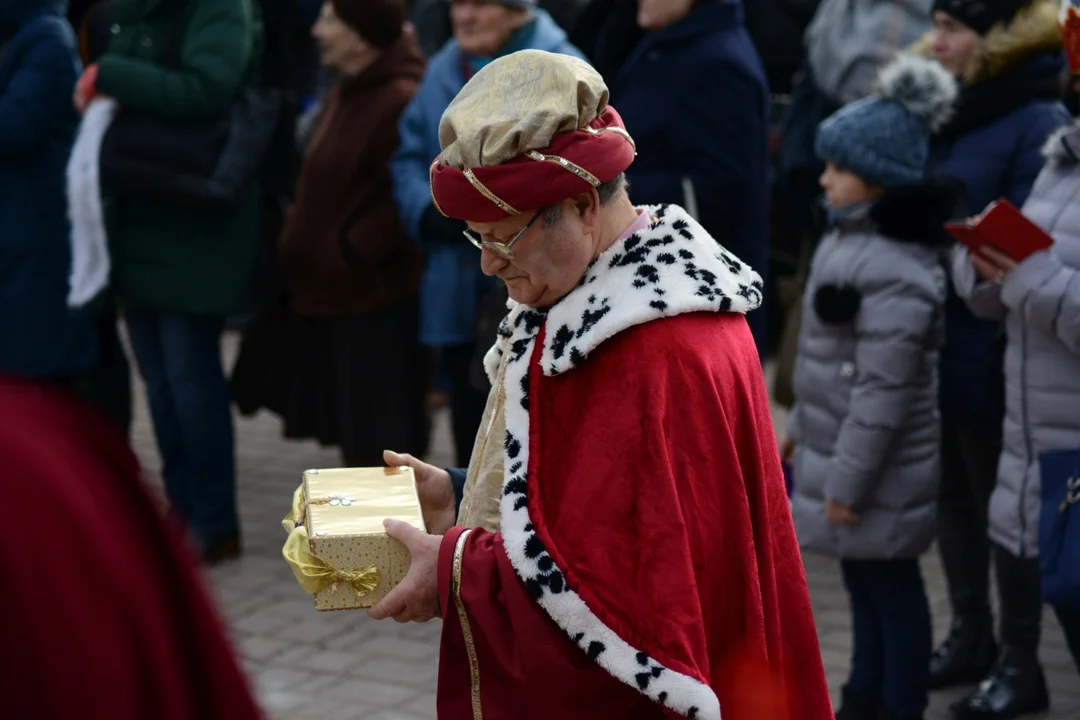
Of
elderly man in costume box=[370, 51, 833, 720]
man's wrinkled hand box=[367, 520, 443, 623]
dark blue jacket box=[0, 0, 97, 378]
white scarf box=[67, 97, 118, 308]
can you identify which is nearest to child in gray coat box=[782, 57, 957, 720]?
elderly man in costume box=[370, 51, 833, 720]

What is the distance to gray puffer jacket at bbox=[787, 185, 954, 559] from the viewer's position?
4059 mm

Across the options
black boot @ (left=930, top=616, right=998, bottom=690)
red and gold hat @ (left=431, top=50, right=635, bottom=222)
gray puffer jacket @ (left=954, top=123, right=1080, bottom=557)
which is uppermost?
red and gold hat @ (left=431, top=50, right=635, bottom=222)

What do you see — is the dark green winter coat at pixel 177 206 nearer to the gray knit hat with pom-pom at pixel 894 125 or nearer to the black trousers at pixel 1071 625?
the gray knit hat with pom-pom at pixel 894 125

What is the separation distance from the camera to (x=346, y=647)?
5.15m

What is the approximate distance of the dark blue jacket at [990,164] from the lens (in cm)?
452

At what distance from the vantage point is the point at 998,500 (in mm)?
4137

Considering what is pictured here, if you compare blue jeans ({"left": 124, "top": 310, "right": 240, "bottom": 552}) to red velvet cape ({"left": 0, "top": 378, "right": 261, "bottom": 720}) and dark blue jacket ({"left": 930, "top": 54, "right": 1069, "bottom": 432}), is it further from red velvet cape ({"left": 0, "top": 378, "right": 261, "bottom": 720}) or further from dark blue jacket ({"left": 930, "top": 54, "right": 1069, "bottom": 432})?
red velvet cape ({"left": 0, "top": 378, "right": 261, "bottom": 720})

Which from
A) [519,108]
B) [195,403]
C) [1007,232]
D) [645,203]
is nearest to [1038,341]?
[1007,232]

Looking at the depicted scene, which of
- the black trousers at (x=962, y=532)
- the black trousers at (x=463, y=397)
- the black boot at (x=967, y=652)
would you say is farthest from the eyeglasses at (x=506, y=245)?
the black trousers at (x=463, y=397)

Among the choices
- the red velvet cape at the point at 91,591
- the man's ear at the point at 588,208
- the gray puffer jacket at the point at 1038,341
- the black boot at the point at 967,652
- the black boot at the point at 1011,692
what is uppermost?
the red velvet cape at the point at 91,591

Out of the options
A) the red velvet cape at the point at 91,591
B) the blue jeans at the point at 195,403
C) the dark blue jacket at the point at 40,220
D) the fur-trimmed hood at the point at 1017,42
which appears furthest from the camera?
the dark blue jacket at the point at 40,220

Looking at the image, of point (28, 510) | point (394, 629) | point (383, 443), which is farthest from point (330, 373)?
point (28, 510)

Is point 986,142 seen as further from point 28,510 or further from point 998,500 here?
point 28,510

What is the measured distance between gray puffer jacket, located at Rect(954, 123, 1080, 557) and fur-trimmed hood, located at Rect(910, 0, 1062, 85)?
0.59 meters
